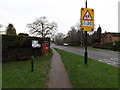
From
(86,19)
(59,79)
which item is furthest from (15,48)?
Answer: (86,19)

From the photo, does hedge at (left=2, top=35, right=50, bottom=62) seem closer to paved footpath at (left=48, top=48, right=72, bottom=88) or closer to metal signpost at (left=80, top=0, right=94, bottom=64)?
paved footpath at (left=48, top=48, right=72, bottom=88)

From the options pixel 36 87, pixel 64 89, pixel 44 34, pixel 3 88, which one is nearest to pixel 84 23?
pixel 64 89

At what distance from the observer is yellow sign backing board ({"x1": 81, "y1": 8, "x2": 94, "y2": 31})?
6.54 meters

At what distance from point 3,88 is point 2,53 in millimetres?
5350

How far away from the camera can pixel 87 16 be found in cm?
662

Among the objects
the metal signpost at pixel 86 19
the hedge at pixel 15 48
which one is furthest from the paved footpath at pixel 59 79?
the hedge at pixel 15 48

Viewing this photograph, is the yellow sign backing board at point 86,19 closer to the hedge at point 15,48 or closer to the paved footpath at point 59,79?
the paved footpath at point 59,79

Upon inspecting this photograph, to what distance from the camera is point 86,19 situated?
6605 millimetres

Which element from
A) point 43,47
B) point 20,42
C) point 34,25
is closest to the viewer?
point 20,42

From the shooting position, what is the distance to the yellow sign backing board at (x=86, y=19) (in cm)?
654

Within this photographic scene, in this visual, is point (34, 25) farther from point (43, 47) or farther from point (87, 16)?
point (87, 16)

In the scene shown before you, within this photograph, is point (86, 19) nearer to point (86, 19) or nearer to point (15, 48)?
point (86, 19)

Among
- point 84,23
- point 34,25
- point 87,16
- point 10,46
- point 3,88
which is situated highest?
point 34,25

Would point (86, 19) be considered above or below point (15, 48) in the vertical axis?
above
